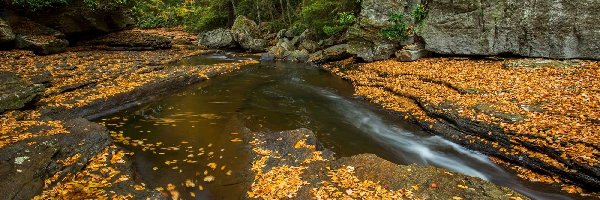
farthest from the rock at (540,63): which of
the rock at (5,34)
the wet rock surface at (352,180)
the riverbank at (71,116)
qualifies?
the rock at (5,34)

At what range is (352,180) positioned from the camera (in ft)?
21.3

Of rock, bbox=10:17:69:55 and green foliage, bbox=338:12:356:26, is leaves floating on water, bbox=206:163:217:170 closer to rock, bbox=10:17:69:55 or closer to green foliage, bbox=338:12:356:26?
green foliage, bbox=338:12:356:26

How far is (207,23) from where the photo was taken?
136ft

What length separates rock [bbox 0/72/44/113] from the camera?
10453 millimetres

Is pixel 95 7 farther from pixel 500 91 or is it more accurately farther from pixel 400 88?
pixel 500 91

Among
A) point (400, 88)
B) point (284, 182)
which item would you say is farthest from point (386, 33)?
point (284, 182)

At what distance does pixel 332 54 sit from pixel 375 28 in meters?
3.72

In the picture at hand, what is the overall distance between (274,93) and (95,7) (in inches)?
593

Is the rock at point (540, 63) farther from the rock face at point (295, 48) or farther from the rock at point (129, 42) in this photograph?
the rock at point (129, 42)

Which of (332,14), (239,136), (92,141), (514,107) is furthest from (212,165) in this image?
(332,14)

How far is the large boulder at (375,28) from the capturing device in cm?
2064

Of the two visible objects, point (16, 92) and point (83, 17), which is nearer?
point (16, 92)

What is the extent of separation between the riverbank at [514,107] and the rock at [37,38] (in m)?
17.4

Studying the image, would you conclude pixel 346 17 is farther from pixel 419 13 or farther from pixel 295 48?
pixel 295 48
